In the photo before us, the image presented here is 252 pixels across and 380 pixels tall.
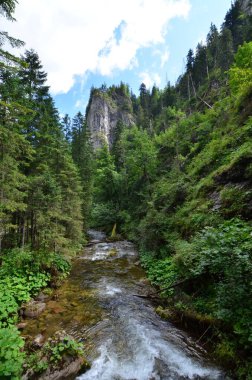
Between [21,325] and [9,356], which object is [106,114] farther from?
[9,356]

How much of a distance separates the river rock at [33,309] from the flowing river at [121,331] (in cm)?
27

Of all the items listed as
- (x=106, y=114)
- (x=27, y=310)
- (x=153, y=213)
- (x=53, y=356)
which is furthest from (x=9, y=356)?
(x=106, y=114)

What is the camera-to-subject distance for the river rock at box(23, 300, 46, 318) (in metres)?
8.02

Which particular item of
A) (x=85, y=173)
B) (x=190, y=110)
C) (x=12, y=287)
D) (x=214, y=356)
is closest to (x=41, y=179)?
(x=12, y=287)

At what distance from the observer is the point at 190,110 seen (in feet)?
136

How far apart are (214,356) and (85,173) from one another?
23.7 m

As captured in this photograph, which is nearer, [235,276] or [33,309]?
[235,276]

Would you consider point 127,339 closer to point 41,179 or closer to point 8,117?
point 41,179

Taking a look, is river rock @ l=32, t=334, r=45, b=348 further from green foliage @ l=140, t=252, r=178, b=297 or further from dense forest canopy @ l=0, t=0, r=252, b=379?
green foliage @ l=140, t=252, r=178, b=297

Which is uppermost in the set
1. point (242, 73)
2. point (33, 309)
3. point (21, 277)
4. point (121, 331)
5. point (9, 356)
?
point (242, 73)

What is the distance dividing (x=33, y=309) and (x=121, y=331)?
11.5 feet

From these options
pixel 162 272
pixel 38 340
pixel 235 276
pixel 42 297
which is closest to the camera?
pixel 235 276

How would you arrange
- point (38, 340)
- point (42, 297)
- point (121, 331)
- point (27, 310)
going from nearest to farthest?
1. point (38, 340)
2. point (121, 331)
3. point (27, 310)
4. point (42, 297)

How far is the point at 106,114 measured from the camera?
75.6m
